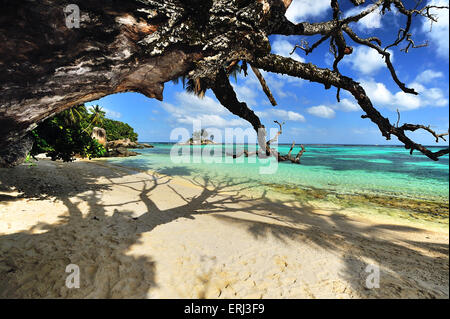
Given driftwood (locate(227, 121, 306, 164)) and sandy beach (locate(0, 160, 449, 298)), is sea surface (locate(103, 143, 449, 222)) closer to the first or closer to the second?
driftwood (locate(227, 121, 306, 164))

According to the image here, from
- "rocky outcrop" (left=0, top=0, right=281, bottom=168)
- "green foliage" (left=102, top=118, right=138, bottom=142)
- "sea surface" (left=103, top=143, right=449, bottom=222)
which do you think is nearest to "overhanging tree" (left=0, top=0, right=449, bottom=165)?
"rocky outcrop" (left=0, top=0, right=281, bottom=168)

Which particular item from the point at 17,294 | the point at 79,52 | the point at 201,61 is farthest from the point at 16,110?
the point at 17,294

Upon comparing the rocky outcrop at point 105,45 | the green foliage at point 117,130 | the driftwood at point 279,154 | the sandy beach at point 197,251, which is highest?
the green foliage at point 117,130

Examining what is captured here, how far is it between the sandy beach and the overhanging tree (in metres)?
2.26

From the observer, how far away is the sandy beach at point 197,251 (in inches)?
120

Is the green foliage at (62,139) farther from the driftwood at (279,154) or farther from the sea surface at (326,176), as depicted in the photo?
the driftwood at (279,154)

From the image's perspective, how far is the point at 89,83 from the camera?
229 centimetres

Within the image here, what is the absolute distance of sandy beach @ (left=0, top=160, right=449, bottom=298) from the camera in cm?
306

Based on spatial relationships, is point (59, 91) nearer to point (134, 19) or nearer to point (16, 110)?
point (16, 110)

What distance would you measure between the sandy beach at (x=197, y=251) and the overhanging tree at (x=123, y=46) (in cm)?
226

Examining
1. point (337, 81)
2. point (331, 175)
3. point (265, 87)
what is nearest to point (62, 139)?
point (265, 87)

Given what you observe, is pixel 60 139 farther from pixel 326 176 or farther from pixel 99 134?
pixel 99 134

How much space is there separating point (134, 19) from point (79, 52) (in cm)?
70

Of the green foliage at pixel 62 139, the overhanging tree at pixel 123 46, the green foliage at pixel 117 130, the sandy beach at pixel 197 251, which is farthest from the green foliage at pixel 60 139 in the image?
the green foliage at pixel 117 130
